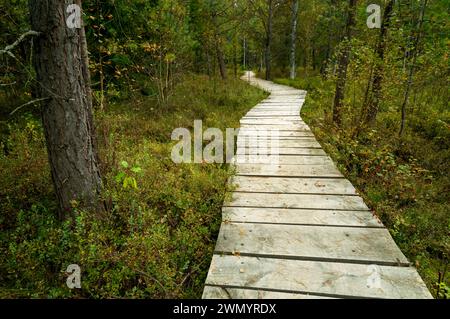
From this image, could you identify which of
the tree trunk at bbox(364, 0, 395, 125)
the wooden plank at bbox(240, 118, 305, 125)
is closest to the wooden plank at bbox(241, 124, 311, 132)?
the wooden plank at bbox(240, 118, 305, 125)

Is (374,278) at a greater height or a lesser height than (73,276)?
greater

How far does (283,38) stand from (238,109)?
57.5 feet

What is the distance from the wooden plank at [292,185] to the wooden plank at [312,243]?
805 mm

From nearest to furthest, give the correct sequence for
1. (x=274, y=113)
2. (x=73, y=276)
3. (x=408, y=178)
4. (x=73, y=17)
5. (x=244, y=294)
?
1. (x=244, y=294)
2. (x=73, y=276)
3. (x=73, y=17)
4. (x=408, y=178)
5. (x=274, y=113)

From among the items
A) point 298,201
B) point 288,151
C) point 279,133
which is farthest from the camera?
point 279,133

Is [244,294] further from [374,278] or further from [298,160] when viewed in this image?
[298,160]

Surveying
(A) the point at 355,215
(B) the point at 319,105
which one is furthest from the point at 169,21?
(A) the point at 355,215

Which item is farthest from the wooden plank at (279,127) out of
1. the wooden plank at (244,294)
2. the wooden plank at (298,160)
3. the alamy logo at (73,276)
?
the alamy logo at (73,276)

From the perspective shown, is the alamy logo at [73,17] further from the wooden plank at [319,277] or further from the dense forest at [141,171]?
the wooden plank at [319,277]

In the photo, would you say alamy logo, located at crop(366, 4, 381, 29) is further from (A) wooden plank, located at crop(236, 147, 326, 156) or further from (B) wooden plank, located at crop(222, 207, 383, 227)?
(B) wooden plank, located at crop(222, 207, 383, 227)

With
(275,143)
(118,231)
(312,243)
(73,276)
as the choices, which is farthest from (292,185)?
(73,276)

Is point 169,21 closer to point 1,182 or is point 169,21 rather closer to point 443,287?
point 1,182

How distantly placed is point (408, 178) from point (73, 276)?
522 cm

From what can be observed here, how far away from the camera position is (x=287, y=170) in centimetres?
409
